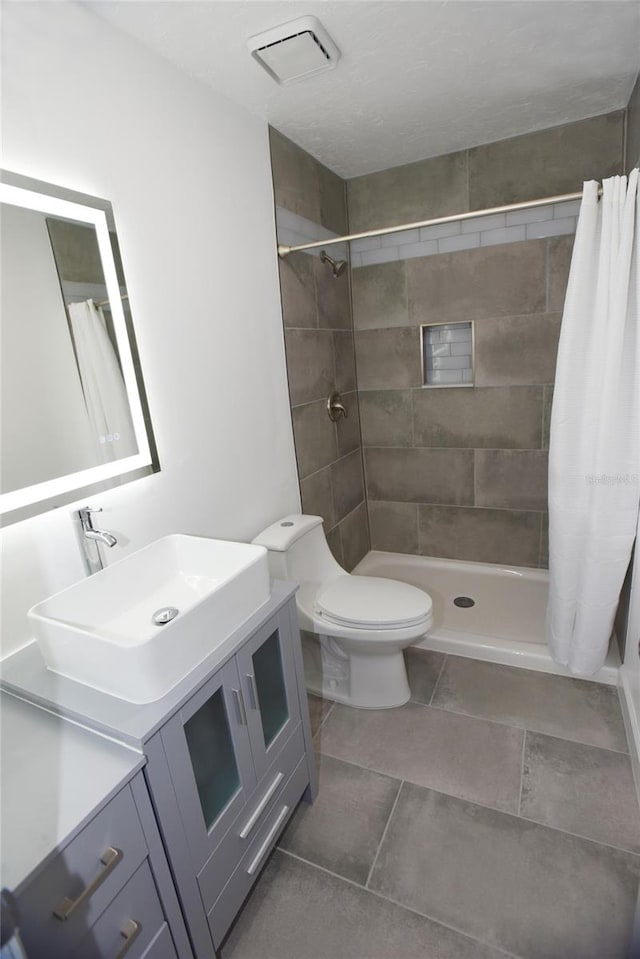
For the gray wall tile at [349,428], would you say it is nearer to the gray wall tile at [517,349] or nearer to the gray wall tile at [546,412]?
the gray wall tile at [517,349]

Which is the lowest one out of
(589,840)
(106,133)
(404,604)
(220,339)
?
(589,840)

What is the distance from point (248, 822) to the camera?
129 centimetres

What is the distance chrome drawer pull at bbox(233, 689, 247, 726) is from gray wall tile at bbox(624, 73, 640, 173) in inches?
92.6

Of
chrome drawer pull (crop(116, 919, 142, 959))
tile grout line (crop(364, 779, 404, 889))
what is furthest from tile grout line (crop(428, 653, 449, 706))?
chrome drawer pull (crop(116, 919, 142, 959))

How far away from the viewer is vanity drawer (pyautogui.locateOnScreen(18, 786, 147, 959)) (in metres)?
0.75

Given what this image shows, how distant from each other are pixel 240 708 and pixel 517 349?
2.18 metres

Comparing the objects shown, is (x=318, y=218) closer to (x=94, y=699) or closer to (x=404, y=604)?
(x=404, y=604)

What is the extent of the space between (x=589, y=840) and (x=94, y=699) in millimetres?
1491

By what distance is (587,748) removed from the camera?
70.0 inches

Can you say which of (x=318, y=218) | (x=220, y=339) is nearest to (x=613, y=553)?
(x=220, y=339)

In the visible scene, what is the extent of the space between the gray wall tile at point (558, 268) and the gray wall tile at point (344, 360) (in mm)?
1049

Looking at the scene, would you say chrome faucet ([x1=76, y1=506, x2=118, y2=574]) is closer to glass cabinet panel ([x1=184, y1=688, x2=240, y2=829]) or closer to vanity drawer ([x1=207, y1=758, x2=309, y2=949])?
glass cabinet panel ([x1=184, y1=688, x2=240, y2=829])

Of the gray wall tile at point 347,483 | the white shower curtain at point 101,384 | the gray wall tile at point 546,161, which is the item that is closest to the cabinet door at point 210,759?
the white shower curtain at point 101,384

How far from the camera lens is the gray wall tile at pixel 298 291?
2184 mm
